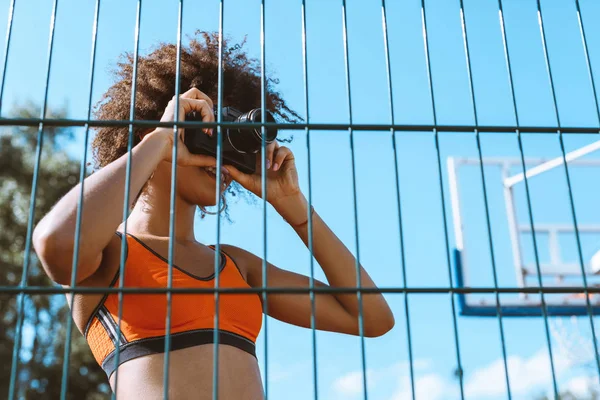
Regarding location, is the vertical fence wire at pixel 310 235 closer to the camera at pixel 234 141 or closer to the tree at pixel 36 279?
the camera at pixel 234 141

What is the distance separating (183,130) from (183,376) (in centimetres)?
54

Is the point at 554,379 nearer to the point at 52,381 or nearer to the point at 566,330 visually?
the point at 566,330

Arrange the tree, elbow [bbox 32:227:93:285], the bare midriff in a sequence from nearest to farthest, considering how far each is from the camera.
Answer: elbow [bbox 32:227:93:285] < the bare midriff < the tree

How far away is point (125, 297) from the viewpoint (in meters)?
1.57

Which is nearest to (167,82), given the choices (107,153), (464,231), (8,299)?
(107,153)

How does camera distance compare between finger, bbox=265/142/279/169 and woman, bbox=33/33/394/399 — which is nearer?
woman, bbox=33/33/394/399

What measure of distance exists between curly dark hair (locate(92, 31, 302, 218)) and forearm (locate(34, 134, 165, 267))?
66cm

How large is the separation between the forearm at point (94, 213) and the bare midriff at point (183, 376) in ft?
0.88

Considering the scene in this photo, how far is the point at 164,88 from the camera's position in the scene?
6.98ft

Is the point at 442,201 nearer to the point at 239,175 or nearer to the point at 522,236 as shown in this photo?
the point at 239,175

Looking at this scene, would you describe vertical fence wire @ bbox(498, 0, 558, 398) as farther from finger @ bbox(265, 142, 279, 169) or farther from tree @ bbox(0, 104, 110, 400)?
tree @ bbox(0, 104, 110, 400)

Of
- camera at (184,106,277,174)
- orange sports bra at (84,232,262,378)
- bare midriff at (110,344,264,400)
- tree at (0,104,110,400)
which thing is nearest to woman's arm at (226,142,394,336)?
camera at (184,106,277,174)

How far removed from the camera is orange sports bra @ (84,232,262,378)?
4.99 ft

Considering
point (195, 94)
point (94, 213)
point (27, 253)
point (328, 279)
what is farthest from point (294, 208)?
point (27, 253)
